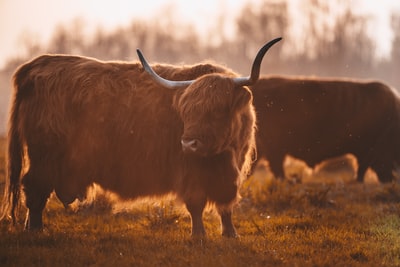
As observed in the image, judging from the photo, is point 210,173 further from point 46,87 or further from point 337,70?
point 337,70

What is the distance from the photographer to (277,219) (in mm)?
5379

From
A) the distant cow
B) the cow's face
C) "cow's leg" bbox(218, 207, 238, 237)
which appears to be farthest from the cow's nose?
the distant cow

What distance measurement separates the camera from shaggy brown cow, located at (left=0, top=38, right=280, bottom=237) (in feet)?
14.7

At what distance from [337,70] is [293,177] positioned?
922 inches

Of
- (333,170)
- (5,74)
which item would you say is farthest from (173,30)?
(333,170)

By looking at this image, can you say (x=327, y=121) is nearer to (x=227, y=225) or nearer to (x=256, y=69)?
(x=227, y=225)

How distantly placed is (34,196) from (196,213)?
1425mm

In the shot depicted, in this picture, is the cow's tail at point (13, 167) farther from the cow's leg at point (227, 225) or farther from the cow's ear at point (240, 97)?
the cow's ear at point (240, 97)

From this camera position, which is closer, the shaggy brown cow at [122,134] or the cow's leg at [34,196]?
the shaggy brown cow at [122,134]

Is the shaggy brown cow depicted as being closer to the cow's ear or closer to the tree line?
the cow's ear

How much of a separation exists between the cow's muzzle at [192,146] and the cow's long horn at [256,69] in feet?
2.07

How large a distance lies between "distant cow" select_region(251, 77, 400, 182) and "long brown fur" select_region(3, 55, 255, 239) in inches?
A: 137

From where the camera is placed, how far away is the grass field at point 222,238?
3771 mm

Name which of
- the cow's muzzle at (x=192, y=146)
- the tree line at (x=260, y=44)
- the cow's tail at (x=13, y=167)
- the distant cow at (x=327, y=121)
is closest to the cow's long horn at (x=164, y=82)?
the cow's muzzle at (x=192, y=146)
